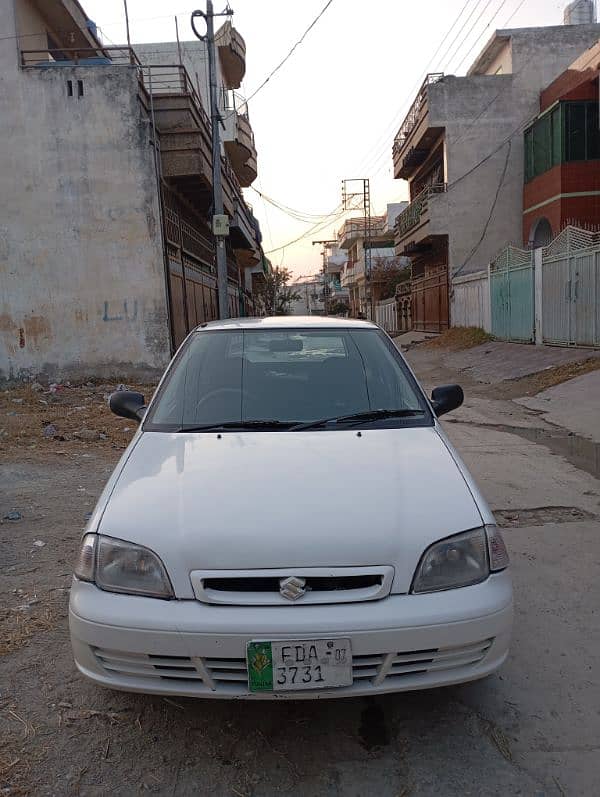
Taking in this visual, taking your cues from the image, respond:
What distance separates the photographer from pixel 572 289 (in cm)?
1373

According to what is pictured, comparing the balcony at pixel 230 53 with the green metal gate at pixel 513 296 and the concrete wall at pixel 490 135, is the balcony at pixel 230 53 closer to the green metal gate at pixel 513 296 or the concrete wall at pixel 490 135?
the concrete wall at pixel 490 135

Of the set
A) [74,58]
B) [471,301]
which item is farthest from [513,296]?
[74,58]

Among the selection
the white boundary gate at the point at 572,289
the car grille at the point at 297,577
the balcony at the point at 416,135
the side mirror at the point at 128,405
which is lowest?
the car grille at the point at 297,577

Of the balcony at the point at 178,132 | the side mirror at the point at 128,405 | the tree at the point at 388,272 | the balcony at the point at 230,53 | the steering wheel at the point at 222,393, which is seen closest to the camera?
the steering wheel at the point at 222,393

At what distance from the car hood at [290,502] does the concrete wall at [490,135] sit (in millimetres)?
A: 24299

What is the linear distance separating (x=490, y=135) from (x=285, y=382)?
25.3m

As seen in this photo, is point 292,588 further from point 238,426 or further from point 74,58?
point 74,58

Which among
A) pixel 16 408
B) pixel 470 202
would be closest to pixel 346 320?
pixel 16 408

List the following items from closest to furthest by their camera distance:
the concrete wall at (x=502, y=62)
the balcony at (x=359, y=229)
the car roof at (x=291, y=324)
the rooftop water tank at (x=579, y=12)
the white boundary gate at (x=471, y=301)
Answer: the car roof at (x=291, y=324) < the white boundary gate at (x=471, y=301) < the concrete wall at (x=502, y=62) < the rooftop water tank at (x=579, y=12) < the balcony at (x=359, y=229)

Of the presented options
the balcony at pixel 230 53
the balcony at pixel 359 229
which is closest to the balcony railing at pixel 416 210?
the balcony at pixel 230 53

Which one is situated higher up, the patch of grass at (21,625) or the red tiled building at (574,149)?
the red tiled building at (574,149)

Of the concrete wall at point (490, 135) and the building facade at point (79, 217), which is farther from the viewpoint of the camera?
the concrete wall at point (490, 135)

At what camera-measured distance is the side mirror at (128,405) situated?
12.0 feet

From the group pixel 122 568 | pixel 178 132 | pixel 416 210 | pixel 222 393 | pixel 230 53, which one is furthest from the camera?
pixel 416 210
